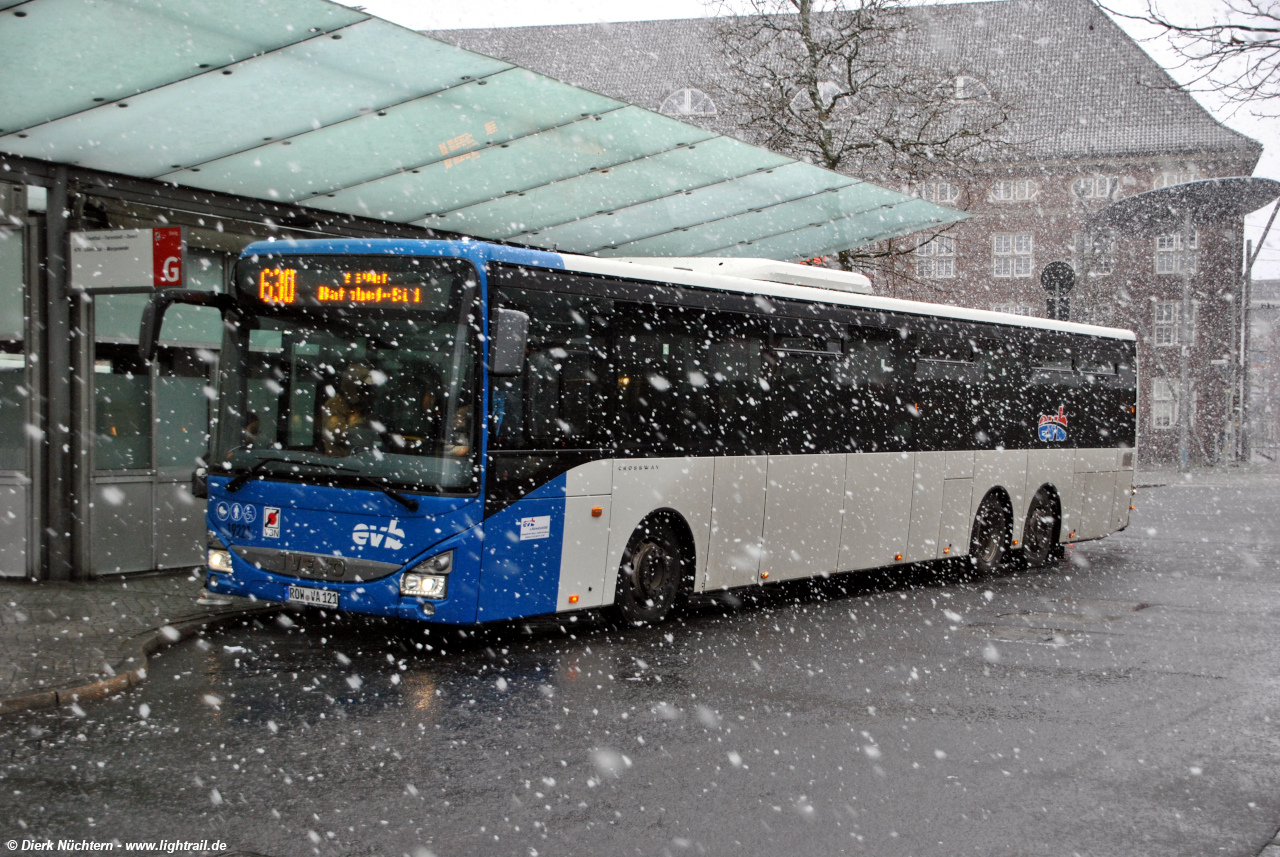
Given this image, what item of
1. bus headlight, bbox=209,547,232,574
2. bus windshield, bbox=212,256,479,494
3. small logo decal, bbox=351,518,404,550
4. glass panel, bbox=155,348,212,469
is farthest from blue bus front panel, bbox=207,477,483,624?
glass panel, bbox=155,348,212,469

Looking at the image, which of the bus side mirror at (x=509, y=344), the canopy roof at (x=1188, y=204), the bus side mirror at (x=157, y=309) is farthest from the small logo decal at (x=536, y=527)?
the canopy roof at (x=1188, y=204)

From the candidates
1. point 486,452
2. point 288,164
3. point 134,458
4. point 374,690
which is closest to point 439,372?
point 486,452

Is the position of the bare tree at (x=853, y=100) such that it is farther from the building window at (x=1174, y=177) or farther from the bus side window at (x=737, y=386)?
the building window at (x=1174, y=177)

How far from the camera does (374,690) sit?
808 centimetres

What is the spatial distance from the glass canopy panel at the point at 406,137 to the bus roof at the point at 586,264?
1.51 metres

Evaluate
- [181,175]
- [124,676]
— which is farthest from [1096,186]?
[124,676]

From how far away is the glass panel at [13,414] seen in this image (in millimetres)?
12109

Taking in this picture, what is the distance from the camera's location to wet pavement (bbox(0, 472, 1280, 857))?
5430mm

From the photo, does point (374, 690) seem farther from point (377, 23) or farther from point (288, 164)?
point (288, 164)

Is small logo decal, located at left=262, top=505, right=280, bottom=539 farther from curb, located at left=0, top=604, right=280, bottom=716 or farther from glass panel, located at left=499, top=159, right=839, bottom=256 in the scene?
glass panel, located at left=499, top=159, right=839, bottom=256

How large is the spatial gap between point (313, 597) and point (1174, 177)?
5386cm

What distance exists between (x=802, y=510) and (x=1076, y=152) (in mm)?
49041

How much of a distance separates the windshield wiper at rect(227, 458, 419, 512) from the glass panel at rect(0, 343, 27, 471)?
364 cm

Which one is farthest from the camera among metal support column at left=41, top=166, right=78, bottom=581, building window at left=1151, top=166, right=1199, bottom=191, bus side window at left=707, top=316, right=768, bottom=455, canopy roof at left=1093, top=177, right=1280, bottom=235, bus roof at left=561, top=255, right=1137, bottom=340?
building window at left=1151, top=166, right=1199, bottom=191
